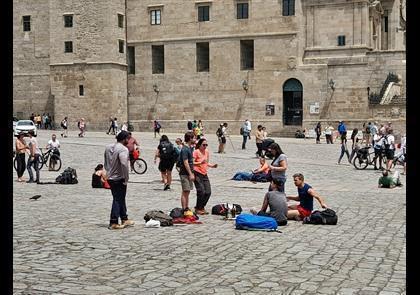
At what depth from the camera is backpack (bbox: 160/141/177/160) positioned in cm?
1828

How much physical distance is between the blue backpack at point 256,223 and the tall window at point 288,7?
34.7m

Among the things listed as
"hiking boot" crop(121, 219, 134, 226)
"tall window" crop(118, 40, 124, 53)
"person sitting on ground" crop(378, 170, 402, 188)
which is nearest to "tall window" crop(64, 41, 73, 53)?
"tall window" crop(118, 40, 124, 53)

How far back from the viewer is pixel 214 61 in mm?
46719

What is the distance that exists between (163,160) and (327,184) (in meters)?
5.50

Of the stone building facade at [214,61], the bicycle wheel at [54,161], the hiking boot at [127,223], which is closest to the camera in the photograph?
the hiking boot at [127,223]

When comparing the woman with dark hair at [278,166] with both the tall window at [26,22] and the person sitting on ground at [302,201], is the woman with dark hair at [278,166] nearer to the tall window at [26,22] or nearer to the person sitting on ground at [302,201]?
the person sitting on ground at [302,201]

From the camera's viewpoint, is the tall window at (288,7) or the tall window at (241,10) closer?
the tall window at (288,7)

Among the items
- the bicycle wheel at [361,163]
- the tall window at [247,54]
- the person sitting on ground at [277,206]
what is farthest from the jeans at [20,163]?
the tall window at [247,54]

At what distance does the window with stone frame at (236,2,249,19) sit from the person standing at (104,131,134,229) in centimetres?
3552

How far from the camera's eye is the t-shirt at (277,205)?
40.5ft

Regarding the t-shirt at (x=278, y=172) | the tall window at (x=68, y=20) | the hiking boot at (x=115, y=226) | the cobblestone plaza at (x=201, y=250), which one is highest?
the tall window at (x=68, y=20)

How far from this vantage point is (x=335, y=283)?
7.58 m

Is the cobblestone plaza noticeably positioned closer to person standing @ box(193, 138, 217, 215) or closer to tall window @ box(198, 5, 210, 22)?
person standing @ box(193, 138, 217, 215)

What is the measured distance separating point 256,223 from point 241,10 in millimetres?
36121
